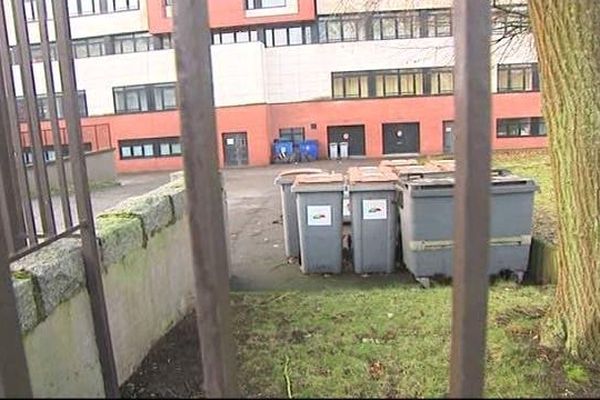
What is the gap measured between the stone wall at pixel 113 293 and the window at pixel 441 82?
2494 cm

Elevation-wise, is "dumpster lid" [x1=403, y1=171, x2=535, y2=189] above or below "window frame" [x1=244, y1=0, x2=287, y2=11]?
below

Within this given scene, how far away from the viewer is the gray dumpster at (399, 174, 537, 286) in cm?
707

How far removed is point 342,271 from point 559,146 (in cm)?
428

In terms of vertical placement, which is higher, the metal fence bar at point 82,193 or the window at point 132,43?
the window at point 132,43

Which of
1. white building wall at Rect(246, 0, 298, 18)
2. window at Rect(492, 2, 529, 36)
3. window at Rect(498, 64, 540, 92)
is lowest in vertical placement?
window at Rect(498, 64, 540, 92)

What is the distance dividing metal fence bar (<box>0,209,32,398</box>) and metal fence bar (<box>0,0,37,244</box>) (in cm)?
174

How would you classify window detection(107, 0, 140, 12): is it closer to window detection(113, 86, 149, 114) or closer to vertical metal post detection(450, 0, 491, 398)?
window detection(113, 86, 149, 114)

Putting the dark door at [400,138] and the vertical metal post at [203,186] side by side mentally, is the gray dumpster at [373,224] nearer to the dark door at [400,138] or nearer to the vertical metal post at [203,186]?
the vertical metal post at [203,186]

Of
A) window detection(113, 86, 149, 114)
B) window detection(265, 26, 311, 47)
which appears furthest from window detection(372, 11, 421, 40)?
window detection(113, 86, 149, 114)

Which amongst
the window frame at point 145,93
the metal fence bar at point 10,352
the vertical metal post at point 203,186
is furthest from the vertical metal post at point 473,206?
the window frame at point 145,93

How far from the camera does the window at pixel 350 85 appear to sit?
96.6ft

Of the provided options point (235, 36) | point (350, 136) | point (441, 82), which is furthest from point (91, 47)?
point (441, 82)

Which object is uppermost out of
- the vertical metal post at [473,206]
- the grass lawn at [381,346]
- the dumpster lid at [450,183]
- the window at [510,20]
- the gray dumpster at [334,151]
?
the window at [510,20]

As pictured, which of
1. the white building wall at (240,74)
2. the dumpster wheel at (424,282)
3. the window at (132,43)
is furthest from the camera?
the window at (132,43)
